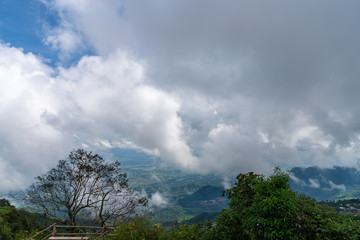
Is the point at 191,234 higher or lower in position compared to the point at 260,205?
lower

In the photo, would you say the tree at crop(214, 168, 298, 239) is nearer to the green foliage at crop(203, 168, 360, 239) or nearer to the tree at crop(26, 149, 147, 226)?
the green foliage at crop(203, 168, 360, 239)

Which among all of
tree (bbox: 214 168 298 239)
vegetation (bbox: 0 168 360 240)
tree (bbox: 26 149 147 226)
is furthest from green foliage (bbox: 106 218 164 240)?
tree (bbox: 26 149 147 226)

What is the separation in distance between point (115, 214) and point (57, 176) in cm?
874

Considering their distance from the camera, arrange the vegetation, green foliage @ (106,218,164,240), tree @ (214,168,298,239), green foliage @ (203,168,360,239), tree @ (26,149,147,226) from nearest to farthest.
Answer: green foliage @ (203,168,360,239) → the vegetation → tree @ (214,168,298,239) → green foliage @ (106,218,164,240) → tree @ (26,149,147,226)

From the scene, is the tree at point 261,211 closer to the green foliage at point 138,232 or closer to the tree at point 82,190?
the green foliage at point 138,232

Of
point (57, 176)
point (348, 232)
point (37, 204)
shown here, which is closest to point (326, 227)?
point (348, 232)

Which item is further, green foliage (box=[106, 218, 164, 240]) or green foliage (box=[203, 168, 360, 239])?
green foliage (box=[106, 218, 164, 240])

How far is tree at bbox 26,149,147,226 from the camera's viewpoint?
21.3 metres

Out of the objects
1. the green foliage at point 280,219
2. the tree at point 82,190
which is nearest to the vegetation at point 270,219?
the green foliage at point 280,219

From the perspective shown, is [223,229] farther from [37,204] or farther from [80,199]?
[37,204]

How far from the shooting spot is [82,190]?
870 inches

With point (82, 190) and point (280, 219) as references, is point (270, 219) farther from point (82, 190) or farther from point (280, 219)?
point (82, 190)

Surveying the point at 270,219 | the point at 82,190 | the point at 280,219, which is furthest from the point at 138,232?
the point at 82,190

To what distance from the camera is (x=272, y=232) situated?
280 inches
